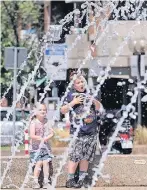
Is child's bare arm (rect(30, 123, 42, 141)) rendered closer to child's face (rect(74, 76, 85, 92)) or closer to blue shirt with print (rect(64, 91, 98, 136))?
blue shirt with print (rect(64, 91, 98, 136))

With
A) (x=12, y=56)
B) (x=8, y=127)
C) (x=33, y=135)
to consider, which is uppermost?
(x=12, y=56)

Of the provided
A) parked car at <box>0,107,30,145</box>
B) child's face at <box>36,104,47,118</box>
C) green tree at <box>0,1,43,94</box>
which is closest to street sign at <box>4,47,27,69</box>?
parked car at <box>0,107,30,145</box>

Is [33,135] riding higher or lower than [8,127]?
higher

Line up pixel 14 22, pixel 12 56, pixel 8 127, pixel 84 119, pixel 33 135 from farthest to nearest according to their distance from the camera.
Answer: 1. pixel 14 22
2. pixel 8 127
3. pixel 12 56
4. pixel 33 135
5. pixel 84 119

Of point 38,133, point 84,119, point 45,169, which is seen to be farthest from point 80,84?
point 45,169

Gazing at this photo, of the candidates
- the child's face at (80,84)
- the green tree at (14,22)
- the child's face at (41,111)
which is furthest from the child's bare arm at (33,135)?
the green tree at (14,22)

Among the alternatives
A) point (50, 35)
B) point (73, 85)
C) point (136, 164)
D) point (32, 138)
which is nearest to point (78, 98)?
point (73, 85)

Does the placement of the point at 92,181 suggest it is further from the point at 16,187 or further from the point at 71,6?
the point at 71,6

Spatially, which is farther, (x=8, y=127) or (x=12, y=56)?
(x=8, y=127)

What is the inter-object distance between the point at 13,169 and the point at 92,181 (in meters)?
1.12

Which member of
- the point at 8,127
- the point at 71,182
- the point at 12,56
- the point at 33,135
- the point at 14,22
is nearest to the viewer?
the point at 33,135

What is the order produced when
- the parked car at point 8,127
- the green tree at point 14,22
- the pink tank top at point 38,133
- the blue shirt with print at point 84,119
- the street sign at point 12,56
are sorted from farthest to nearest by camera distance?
the green tree at point 14,22, the parked car at point 8,127, the street sign at point 12,56, the pink tank top at point 38,133, the blue shirt with print at point 84,119

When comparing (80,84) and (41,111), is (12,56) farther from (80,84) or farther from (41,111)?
(80,84)

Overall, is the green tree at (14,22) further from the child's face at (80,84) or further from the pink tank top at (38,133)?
the child's face at (80,84)
